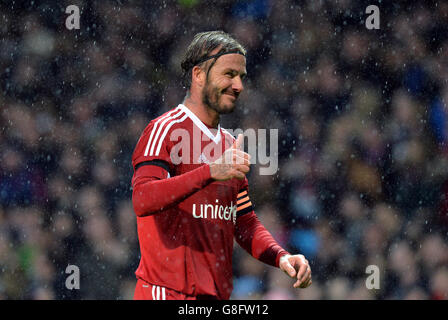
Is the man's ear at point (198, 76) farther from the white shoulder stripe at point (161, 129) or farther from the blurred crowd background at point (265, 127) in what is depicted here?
the blurred crowd background at point (265, 127)

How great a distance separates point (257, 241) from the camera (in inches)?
66.9

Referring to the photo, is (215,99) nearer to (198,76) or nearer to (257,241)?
(198,76)

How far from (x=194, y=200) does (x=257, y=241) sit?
267 mm

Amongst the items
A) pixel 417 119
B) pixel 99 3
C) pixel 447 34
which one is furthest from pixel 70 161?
pixel 447 34

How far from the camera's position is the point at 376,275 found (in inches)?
122

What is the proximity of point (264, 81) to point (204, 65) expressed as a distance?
5.93ft

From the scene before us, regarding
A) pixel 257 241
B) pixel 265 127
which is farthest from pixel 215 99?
pixel 265 127

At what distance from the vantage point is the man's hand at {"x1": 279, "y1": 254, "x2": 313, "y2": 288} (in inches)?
58.2

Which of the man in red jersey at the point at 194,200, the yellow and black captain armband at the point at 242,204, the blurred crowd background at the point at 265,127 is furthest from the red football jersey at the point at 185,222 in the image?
the blurred crowd background at the point at 265,127

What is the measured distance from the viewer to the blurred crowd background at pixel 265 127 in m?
3.11

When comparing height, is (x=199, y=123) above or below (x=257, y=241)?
above

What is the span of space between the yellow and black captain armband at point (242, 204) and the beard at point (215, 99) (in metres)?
0.28

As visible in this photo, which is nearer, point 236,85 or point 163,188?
point 163,188

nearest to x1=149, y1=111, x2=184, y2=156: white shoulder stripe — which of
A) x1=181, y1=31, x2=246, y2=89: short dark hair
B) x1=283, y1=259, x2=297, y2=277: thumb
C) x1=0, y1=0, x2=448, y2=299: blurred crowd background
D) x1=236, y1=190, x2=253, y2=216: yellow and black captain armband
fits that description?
x1=181, y1=31, x2=246, y2=89: short dark hair
